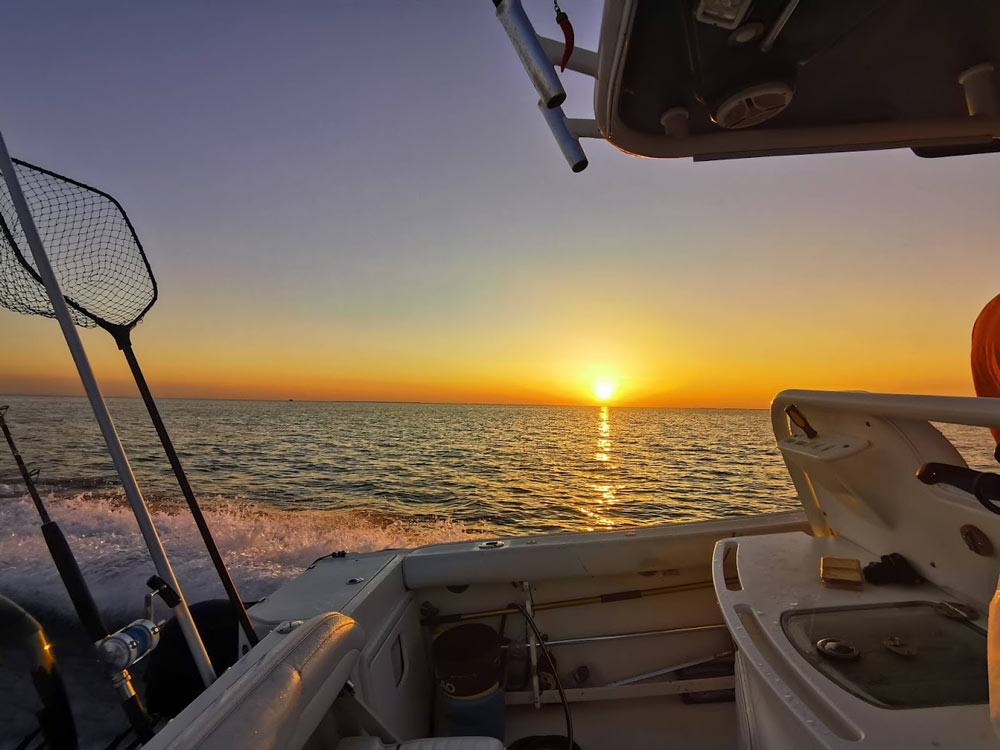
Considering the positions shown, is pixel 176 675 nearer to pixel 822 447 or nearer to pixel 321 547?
pixel 822 447

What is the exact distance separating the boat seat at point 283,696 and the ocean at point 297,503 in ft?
5.41

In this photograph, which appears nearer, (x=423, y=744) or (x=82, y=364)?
(x=82, y=364)

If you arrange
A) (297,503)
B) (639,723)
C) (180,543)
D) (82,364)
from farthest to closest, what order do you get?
(297,503) → (180,543) → (639,723) → (82,364)

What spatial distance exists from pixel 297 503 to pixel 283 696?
39.3 feet

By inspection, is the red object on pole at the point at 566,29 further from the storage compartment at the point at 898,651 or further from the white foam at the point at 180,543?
the white foam at the point at 180,543

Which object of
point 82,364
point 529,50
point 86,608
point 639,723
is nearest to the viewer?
point 529,50

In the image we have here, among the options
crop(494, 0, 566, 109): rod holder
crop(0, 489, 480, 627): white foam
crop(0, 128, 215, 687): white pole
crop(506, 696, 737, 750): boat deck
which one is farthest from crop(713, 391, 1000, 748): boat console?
crop(0, 489, 480, 627): white foam

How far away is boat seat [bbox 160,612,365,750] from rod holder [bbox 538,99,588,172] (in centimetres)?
134

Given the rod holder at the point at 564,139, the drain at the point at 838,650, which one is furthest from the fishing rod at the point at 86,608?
the drain at the point at 838,650

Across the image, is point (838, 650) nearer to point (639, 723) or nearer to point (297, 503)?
point (639, 723)

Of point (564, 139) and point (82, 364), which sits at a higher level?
point (564, 139)

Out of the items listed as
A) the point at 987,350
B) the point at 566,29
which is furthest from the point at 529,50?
the point at 987,350

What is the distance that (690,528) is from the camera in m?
2.76

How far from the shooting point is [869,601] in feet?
4.81
